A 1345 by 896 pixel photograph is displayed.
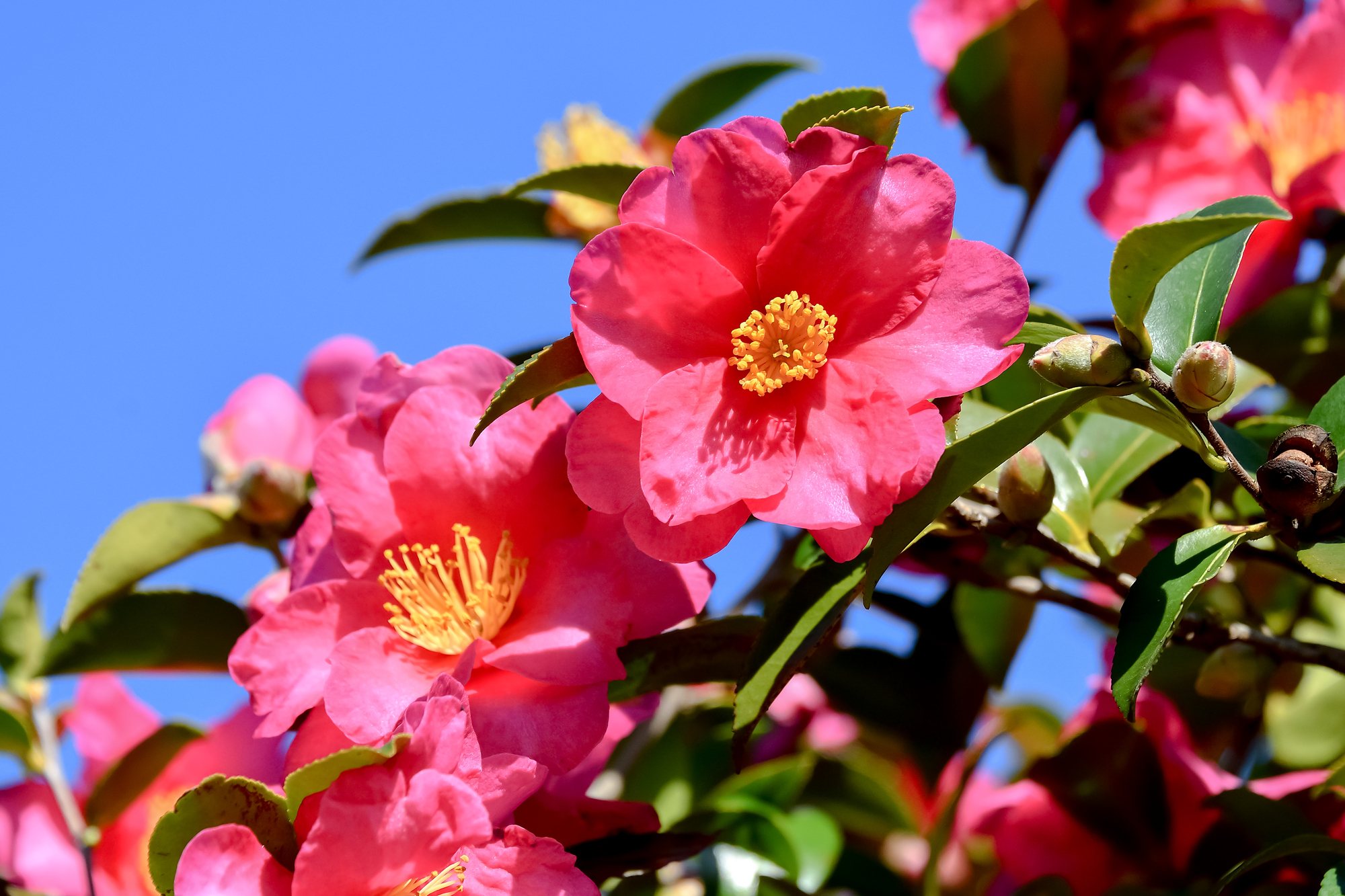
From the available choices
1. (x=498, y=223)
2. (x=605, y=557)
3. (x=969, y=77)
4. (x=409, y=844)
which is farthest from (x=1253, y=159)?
(x=409, y=844)

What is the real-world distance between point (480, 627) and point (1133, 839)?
705 millimetres

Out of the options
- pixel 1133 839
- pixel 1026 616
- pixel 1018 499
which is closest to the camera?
pixel 1018 499

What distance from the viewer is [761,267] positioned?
792 millimetres

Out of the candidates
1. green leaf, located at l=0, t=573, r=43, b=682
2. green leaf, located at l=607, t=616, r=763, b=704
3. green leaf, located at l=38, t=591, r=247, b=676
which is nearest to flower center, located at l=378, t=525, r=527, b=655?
green leaf, located at l=607, t=616, r=763, b=704

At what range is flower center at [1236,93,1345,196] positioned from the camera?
4.49 ft

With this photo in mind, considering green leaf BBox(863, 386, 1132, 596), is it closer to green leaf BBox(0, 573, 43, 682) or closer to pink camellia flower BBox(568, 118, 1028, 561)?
pink camellia flower BBox(568, 118, 1028, 561)

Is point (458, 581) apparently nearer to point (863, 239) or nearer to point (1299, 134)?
point (863, 239)

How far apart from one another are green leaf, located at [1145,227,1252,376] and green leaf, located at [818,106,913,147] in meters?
0.22

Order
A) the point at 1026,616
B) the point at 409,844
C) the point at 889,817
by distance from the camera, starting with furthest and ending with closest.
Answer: the point at 889,817 < the point at 1026,616 < the point at 409,844

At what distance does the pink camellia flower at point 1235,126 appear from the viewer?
1.36m

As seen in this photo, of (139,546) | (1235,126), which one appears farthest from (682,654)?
(1235,126)

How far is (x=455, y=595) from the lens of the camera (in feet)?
2.93

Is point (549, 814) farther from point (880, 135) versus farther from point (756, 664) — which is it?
point (880, 135)

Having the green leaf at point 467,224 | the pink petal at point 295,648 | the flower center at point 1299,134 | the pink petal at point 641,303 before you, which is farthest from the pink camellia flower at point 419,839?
the flower center at point 1299,134
